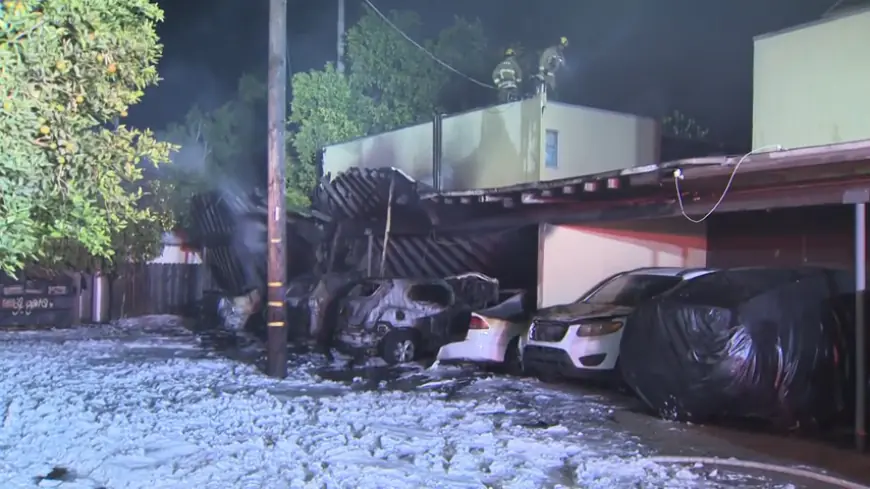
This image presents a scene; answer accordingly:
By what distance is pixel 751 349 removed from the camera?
7734mm

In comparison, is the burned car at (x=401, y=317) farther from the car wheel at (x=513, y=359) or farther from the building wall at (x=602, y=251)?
the car wheel at (x=513, y=359)

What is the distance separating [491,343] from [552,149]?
6.88m

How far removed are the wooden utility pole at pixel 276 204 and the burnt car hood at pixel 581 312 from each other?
12.1 feet

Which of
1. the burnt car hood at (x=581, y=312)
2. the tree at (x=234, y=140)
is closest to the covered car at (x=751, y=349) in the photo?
the burnt car hood at (x=581, y=312)

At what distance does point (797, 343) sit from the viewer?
7.84 metres

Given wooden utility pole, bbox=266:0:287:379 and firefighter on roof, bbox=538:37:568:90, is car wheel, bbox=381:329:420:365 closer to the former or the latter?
wooden utility pole, bbox=266:0:287:379

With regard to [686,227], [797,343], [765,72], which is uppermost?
[765,72]

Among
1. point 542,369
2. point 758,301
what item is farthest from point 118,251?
point 758,301

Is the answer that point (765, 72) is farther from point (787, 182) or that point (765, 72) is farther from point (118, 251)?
point (118, 251)

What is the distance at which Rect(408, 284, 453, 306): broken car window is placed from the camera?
1349 centimetres

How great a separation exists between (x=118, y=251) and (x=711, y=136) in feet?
60.9

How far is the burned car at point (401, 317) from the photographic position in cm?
1295

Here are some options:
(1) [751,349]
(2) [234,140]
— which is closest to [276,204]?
(1) [751,349]

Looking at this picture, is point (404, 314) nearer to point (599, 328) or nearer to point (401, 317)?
point (401, 317)
